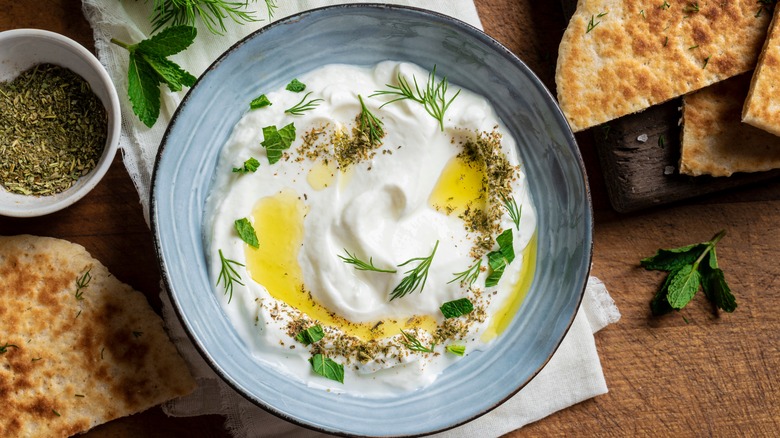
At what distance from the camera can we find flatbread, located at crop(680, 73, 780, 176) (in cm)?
298

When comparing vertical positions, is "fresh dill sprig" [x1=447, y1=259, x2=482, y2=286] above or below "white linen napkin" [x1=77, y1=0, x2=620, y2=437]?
above

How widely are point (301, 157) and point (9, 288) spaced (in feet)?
4.35

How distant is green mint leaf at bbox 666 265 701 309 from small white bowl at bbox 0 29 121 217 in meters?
2.45

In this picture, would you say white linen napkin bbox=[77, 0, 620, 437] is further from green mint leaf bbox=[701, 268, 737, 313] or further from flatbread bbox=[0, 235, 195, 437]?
green mint leaf bbox=[701, 268, 737, 313]

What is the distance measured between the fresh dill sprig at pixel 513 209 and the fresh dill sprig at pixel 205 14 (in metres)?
Result: 1.23

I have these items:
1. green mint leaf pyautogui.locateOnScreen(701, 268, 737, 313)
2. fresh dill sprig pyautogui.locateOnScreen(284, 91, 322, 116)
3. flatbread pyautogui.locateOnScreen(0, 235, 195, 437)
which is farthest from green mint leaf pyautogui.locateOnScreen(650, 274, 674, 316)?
flatbread pyautogui.locateOnScreen(0, 235, 195, 437)

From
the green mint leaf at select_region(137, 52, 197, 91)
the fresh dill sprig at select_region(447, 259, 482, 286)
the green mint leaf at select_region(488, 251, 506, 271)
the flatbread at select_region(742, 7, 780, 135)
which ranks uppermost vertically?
the flatbread at select_region(742, 7, 780, 135)

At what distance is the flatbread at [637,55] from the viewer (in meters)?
2.95

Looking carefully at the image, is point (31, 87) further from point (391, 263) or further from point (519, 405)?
point (519, 405)

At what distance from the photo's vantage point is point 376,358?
262 cm

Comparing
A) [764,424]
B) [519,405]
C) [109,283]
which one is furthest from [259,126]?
[764,424]

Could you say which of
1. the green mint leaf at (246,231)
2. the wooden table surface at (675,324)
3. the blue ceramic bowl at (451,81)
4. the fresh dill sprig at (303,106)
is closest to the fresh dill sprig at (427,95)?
the blue ceramic bowl at (451,81)

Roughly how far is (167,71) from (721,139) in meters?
2.33

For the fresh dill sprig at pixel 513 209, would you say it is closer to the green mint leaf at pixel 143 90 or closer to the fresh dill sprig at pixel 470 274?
the fresh dill sprig at pixel 470 274
